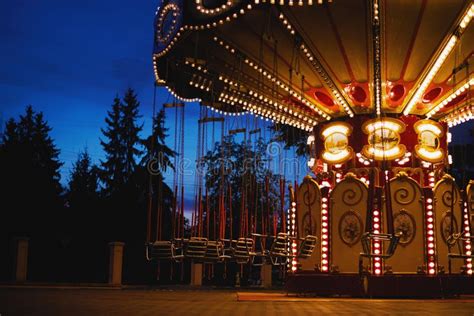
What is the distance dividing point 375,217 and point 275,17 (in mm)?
5448

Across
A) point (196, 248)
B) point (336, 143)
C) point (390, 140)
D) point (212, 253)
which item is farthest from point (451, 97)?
point (196, 248)

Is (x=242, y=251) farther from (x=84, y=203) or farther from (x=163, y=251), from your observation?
(x=84, y=203)

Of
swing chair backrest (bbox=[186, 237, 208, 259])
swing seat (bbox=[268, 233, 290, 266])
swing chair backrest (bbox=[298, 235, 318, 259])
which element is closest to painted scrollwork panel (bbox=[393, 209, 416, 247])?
swing chair backrest (bbox=[298, 235, 318, 259])

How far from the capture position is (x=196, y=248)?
12328mm

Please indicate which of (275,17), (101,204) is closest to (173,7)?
(275,17)

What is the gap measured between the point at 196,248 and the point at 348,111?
6059 mm

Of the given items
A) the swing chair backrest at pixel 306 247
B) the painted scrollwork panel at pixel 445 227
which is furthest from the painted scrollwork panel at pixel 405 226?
the swing chair backrest at pixel 306 247

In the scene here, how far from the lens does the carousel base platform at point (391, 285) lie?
14227 millimetres

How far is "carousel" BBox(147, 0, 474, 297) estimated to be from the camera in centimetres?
1238

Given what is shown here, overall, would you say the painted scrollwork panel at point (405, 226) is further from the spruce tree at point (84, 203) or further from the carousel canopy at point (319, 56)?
the spruce tree at point (84, 203)

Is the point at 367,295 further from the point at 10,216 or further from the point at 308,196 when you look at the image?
the point at 10,216

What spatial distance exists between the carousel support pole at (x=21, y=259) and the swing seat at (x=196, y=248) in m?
12.0

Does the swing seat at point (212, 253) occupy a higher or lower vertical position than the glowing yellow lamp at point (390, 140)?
lower

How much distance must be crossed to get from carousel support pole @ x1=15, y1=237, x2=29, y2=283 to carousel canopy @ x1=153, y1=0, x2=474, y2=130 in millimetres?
9088
